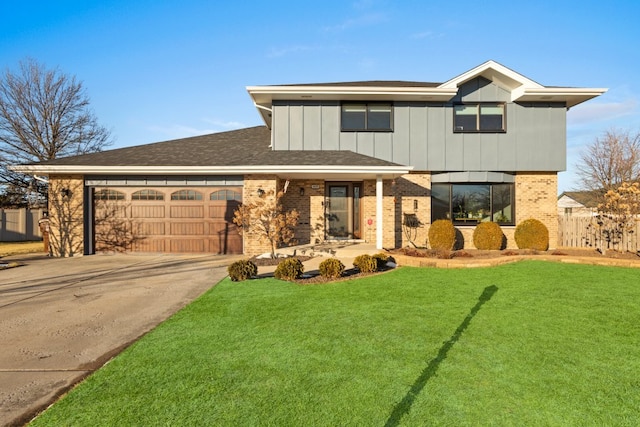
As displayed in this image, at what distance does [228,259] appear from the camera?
11.4 meters

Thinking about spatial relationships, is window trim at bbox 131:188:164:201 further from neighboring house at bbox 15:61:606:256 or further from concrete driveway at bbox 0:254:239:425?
concrete driveway at bbox 0:254:239:425

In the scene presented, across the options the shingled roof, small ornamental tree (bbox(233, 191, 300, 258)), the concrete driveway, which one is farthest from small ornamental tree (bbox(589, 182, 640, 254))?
the concrete driveway

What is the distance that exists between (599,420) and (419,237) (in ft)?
35.3

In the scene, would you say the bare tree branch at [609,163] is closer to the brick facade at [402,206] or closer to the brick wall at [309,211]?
the brick facade at [402,206]

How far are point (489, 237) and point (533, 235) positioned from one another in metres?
1.38

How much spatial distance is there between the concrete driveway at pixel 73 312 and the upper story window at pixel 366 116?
651 centimetres

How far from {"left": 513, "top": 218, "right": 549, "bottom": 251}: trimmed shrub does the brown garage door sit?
31.5ft

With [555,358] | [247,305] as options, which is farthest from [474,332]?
[247,305]

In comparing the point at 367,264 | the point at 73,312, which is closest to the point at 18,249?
the point at 73,312

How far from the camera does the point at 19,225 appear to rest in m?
20.6

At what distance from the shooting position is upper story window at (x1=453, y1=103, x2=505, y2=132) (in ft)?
43.5

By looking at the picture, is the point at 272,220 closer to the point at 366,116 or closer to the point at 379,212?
the point at 379,212

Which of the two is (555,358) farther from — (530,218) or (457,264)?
(530,218)

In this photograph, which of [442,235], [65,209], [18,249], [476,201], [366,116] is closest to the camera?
[442,235]
